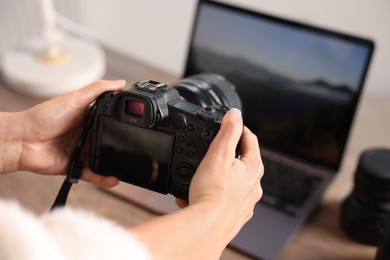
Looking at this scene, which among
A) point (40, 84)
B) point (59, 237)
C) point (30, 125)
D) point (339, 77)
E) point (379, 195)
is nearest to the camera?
point (59, 237)

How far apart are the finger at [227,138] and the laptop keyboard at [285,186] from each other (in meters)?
0.36

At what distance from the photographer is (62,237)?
16.7 inches

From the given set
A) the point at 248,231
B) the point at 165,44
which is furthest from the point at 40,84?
the point at 248,231

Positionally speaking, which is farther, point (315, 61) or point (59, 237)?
point (315, 61)

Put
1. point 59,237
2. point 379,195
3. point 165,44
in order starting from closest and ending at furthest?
1. point 59,237
2. point 379,195
3. point 165,44

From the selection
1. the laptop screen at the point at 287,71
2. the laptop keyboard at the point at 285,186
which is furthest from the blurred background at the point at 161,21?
the laptop keyboard at the point at 285,186

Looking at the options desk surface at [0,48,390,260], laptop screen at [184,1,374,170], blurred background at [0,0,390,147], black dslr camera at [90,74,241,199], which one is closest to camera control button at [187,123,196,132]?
black dslr camera at [90,74,241,199]

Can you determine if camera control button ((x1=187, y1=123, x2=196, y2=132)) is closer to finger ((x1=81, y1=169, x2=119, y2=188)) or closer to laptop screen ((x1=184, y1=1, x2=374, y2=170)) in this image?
finger ((x1=81, y1=169, x2=119, y2=188))

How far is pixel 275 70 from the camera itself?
0.99 meters

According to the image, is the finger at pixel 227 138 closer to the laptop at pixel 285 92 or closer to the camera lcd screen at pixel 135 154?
the camera lcd screen at pixel 135 154

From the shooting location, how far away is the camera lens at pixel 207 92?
2.19 feet

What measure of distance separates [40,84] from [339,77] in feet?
1.91

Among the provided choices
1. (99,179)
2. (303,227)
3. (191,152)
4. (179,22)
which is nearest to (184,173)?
(191,152)

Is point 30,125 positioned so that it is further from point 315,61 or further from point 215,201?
point 315,61
